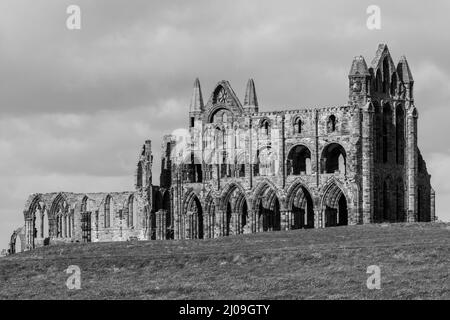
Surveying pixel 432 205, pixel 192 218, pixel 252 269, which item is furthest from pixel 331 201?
pixel 252 269

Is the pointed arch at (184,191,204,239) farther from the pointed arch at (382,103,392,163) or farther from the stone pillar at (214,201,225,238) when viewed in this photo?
the pointed arch at (382,103,392,163)

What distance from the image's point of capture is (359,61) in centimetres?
9756

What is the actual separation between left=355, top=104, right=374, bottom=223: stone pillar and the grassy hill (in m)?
17.1

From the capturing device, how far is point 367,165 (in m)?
97.4

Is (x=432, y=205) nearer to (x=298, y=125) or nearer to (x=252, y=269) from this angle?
(x=298, y=125)

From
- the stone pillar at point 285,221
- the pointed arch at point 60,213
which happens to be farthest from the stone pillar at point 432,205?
the pointed arch at point 60,213

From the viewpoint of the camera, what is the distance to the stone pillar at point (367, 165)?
9712 cm

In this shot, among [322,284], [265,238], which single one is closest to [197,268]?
[322,284]

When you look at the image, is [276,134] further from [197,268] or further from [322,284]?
[322,284]

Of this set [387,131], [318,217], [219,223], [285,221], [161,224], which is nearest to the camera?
[318,217]

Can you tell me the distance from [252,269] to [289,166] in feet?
125

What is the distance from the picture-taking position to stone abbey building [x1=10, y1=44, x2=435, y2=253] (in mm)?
97750
